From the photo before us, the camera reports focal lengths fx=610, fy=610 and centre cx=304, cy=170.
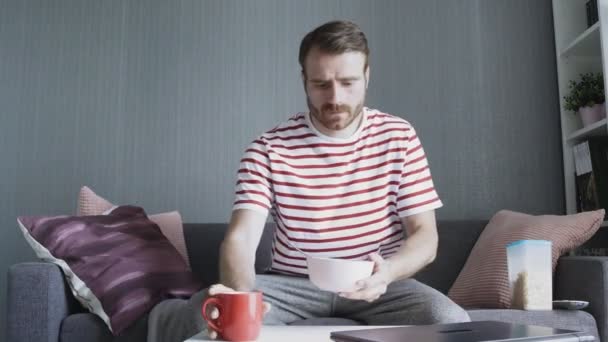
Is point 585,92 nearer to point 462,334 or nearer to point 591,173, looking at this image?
point 591,173

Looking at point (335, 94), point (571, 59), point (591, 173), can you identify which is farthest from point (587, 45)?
point (335, 94)

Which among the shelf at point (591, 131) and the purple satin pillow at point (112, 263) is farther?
the shelf at point (591, 131)

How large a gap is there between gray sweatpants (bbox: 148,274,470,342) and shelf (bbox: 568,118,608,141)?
1.26m

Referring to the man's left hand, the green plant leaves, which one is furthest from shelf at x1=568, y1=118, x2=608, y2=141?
the man's left hand

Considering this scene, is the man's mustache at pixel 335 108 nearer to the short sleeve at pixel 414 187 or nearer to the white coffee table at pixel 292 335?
the short sleeve at pixel 414 187

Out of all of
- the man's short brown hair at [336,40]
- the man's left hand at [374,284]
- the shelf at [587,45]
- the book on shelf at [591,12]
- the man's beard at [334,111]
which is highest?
the book on shelf at [591,12]

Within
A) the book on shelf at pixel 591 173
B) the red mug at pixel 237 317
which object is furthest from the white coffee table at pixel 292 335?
the book on shelf at pixel 591 173

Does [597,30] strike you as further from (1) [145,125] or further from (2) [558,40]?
(1) [145,125]

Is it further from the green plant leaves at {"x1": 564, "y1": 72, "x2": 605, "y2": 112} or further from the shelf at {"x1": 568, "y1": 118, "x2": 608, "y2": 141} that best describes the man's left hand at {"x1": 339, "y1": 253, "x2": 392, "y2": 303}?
the green plant leaves at {"x1": 564, "y1": 72, "x2": 605, "y2": 112}

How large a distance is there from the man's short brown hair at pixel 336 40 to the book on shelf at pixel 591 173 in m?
1.19

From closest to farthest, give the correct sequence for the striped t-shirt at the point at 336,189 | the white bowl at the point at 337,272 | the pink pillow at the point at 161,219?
the white bowl at the point at 337,272, the striped t-shirt at the point at 336,189, the pink pillow at the point at 161,219

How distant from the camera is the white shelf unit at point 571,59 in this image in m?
2.43

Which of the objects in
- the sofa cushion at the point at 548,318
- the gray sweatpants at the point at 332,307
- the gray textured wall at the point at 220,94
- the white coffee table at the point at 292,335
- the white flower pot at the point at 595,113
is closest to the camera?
the white coffee table at the point at 292,335

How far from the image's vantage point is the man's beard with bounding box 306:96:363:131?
61.6 inches
